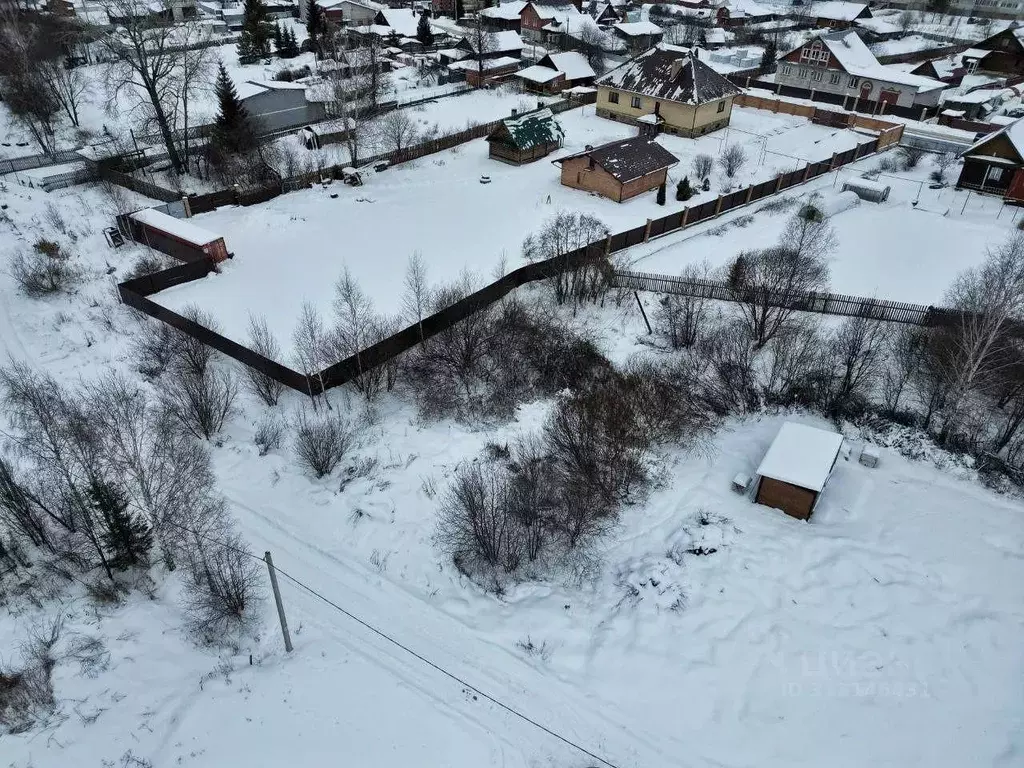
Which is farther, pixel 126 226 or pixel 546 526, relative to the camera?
pixel 126 226

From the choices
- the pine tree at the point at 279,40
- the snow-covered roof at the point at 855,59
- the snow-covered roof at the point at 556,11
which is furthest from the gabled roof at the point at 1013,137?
the pine tree at the point at 279,40

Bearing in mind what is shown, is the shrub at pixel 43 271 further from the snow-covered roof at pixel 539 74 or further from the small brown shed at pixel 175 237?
the snow-covered roof at pixel 539 74

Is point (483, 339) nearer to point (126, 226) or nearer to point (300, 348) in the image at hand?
point (300, 348)

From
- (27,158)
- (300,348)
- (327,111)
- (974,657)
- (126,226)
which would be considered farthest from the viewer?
(327,111)

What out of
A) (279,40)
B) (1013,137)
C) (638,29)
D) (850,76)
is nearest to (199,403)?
(1013,137)

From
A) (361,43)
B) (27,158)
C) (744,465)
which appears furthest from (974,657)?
(361,43)

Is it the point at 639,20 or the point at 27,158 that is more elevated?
the point at 639,20
